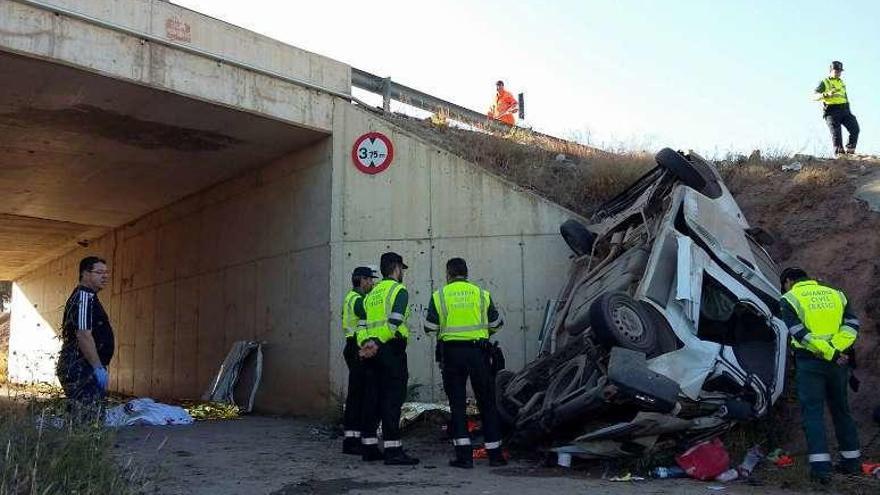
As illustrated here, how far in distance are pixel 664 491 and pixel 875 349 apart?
130 inches

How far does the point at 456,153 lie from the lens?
11391 mm

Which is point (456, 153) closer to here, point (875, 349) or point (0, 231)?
point (875, 349)

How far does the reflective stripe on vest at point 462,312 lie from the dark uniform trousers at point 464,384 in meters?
0.08

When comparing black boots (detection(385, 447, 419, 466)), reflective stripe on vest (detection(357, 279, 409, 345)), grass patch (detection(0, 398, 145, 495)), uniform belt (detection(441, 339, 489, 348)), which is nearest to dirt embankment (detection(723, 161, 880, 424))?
uniform belt (detection(441, 339, 489, 348))

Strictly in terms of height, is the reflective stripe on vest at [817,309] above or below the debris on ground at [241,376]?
above

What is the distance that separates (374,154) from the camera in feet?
35.6

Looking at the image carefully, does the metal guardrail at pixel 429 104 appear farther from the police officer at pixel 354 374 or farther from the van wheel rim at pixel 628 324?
the van wheel rim at pixel 628 324

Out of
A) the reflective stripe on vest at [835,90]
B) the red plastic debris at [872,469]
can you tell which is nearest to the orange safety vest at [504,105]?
the reflective stripe on vest at [835,90]

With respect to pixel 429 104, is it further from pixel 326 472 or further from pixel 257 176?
pixel 326 472

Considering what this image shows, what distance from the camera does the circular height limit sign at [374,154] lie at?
35.6 ft

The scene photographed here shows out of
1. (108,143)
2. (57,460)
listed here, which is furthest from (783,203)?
(108,143)

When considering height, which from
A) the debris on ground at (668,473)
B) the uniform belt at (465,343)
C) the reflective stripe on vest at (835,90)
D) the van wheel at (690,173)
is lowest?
the debris on ground at (668,473)

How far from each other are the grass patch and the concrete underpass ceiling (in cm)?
494

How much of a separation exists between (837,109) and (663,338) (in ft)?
26.2
